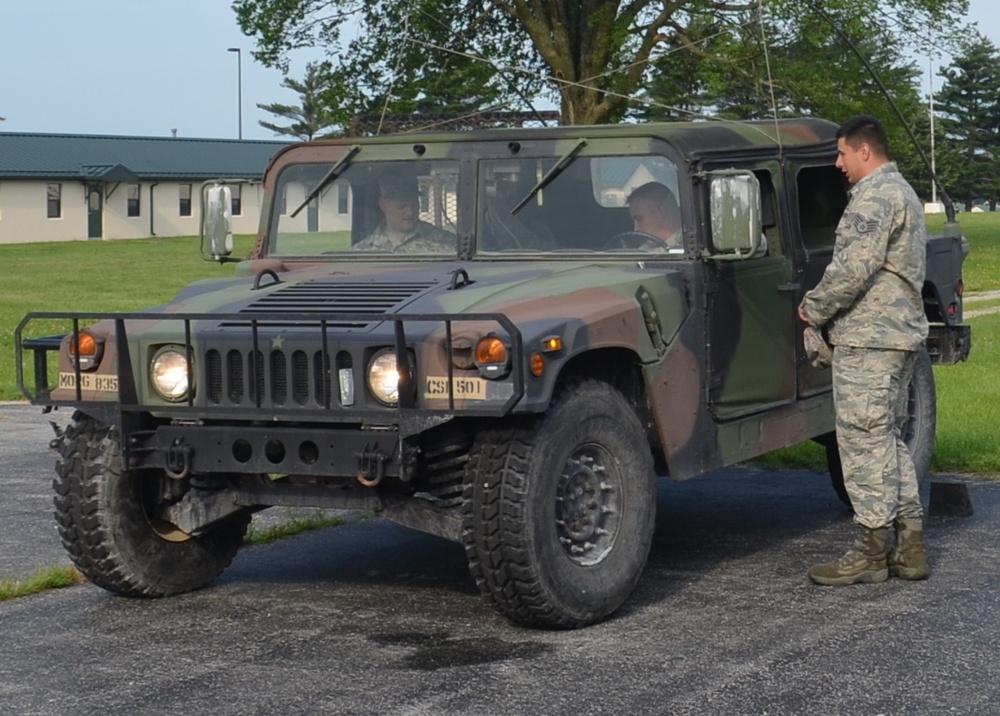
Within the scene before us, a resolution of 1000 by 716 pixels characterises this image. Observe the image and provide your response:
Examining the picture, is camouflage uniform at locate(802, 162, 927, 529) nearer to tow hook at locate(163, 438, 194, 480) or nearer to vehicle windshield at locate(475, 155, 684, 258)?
vehicle windshield at locate(475, 155, 684, 258)

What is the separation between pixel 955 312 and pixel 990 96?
84.5m

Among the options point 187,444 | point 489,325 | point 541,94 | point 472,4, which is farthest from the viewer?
point 472,4

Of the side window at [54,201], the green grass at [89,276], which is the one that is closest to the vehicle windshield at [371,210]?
the green grass at [89,276]

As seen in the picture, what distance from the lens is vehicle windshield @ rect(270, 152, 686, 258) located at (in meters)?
7.27

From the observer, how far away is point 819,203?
8414mm

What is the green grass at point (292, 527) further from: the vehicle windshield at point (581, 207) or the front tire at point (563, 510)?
the front tire at point (563, 510)

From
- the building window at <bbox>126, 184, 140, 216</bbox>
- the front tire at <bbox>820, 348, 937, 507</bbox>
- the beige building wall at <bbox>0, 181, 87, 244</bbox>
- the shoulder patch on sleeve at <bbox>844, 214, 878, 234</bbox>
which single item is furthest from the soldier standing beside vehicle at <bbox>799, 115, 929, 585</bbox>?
the building window at <bbox>126, 184, 140, 216</bbox>

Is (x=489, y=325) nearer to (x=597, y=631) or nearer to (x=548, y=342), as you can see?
(x=548, y=342)

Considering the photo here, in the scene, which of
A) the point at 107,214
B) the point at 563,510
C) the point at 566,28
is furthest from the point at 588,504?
the point at 107,214

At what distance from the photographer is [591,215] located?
7.36 metres

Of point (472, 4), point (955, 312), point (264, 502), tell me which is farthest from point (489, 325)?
point (472, 4)

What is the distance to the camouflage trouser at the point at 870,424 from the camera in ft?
22.9

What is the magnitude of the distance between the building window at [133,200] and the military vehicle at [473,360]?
56.2 m

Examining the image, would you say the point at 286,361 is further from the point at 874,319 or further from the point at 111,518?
the point at 874,319
